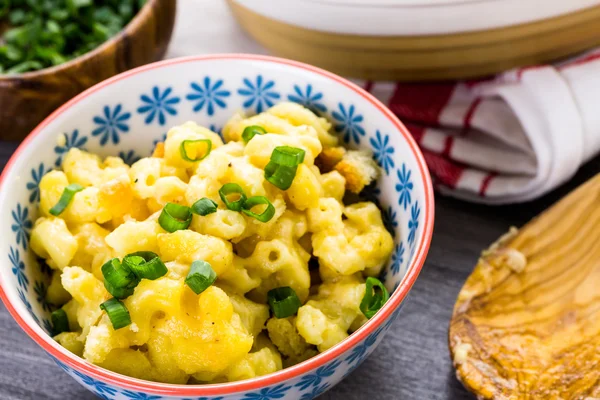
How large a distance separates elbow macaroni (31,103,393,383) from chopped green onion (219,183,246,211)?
0.01 metres

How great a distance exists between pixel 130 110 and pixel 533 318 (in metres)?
0.82

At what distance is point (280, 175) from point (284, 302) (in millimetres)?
196

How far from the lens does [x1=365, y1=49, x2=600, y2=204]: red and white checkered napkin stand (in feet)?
4.86

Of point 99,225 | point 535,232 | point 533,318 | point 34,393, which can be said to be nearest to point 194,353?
point 99,225

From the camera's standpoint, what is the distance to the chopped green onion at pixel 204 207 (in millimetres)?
1056

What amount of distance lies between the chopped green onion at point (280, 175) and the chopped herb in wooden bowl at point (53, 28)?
779mm

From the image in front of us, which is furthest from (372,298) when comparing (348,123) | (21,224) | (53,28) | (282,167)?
(53,28)

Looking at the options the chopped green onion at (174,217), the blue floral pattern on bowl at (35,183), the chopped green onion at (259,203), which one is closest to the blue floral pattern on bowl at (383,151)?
the chopped green onion at (259,203)

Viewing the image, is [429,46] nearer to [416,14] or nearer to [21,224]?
[416,14]

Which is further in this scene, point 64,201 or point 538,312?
point 538,312

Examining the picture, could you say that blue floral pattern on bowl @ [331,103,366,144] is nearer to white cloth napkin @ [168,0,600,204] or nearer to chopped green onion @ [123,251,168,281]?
white cloth napkin @ [168,0,600,204]

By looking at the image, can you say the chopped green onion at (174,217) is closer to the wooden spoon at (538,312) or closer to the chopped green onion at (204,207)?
the chopped green onion at (204,207)

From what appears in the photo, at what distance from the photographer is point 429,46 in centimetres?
149

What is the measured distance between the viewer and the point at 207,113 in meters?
1.35
